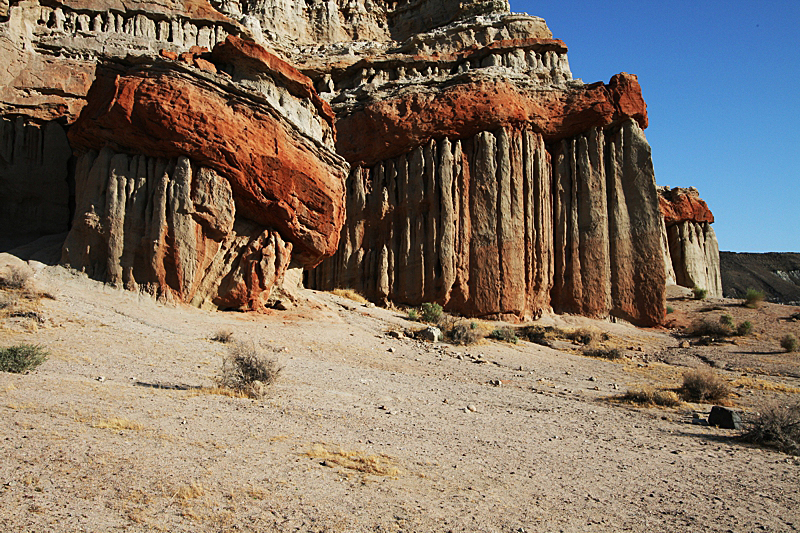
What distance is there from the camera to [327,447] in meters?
5.78

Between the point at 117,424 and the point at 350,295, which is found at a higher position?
the point at 350,295

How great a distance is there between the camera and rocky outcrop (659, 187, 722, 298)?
40312mm

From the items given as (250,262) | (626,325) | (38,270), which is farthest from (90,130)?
(626,325)

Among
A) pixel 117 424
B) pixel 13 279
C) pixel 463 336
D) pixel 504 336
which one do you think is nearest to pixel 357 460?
pixel 117 424

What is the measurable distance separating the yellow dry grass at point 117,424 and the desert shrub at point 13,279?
7559mm

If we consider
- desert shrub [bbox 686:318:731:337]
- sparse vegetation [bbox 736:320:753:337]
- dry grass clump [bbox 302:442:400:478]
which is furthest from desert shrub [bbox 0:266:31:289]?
sparse vegetation [bbox 736:320:753:337]

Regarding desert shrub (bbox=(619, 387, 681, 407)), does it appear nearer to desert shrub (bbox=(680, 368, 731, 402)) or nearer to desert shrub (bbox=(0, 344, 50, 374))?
desert shrub (bbox=(680, 368, 731, 402))

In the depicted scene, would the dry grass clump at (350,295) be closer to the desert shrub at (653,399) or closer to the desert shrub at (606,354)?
the desert shrub at (606,354)

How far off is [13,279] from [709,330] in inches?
926

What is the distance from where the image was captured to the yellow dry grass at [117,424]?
5.39 m

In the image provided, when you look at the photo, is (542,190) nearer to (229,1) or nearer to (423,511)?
(423,511)

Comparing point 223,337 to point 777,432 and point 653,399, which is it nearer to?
point 653,399

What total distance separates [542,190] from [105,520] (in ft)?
78.1

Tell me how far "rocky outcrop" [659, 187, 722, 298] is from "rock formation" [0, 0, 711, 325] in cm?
1726
